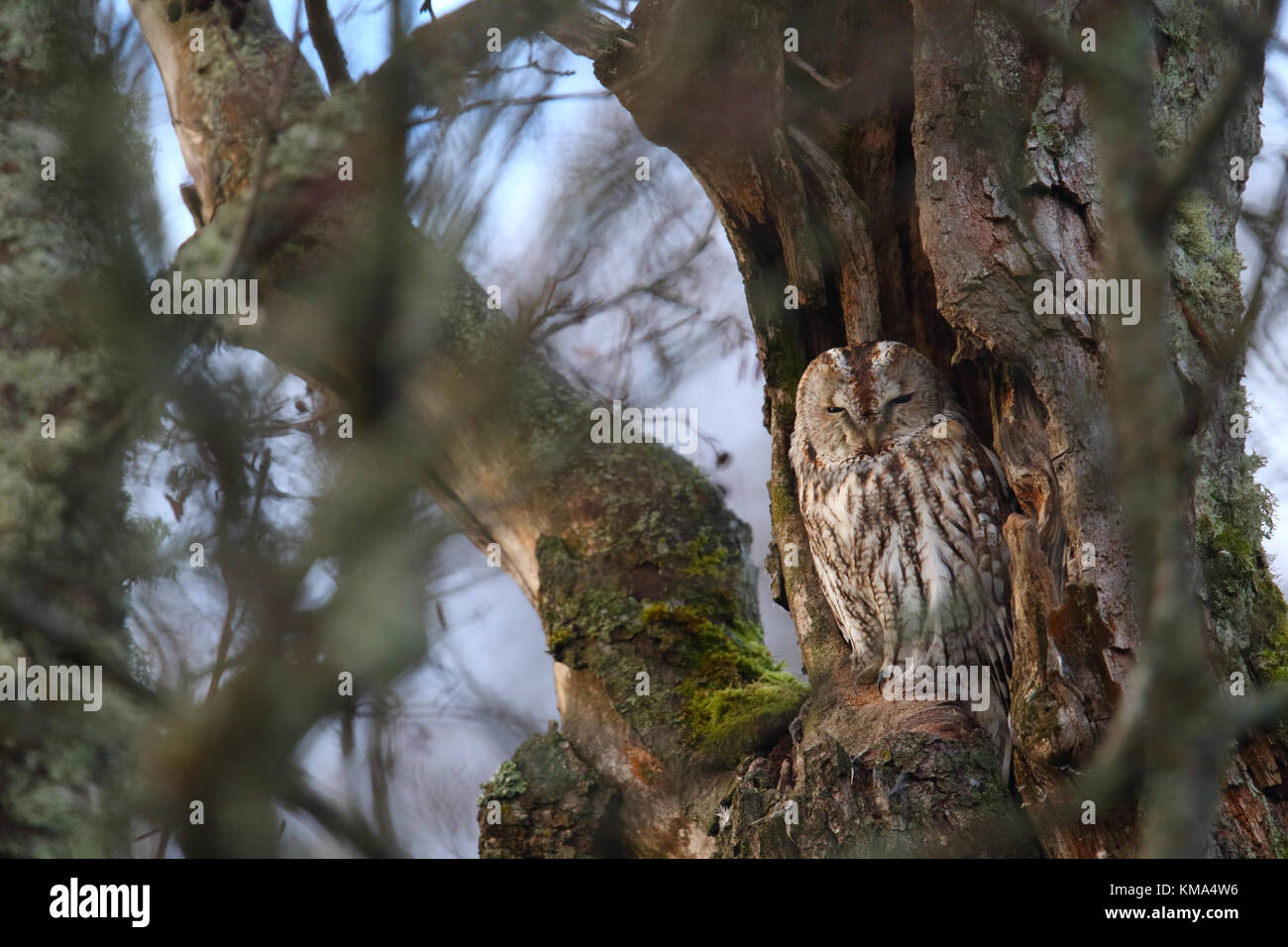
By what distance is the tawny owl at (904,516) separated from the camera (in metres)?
3.02

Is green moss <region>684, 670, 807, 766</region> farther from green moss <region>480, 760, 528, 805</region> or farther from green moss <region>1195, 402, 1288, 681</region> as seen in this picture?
green moss <region>1195, 402, 1288, 681</region>

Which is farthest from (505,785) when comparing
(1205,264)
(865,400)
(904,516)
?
(1205,264)

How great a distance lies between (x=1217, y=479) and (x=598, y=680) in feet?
5.75

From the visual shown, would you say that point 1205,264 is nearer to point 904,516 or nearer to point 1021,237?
point 1021,237

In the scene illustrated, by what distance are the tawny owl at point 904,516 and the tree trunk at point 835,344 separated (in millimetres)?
151

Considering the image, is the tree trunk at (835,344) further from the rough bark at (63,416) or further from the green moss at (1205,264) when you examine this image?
the rough bark at (63,416)

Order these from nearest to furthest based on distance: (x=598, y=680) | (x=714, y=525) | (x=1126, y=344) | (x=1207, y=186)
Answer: (x=1126, y=344) < (x=1207, y=186) < (x=598, y=680) < (x=714, y=525)

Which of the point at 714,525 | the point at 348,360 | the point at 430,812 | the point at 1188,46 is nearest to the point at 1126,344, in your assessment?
the point at 1188,46

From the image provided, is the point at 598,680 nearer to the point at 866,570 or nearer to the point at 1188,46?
the point at 866,570

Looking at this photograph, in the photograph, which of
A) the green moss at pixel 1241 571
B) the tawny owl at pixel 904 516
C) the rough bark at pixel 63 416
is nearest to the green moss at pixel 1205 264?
the green moss at pixel 1241 571

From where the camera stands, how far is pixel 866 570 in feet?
10.4

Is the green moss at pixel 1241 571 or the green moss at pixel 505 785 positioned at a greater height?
the green moss at pixel 1241 571

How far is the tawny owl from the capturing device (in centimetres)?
302

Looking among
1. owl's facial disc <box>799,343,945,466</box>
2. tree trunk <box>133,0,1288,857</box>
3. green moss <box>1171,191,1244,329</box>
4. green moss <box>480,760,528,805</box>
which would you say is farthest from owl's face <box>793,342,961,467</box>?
green moss <box>480,760,528,805</box>
